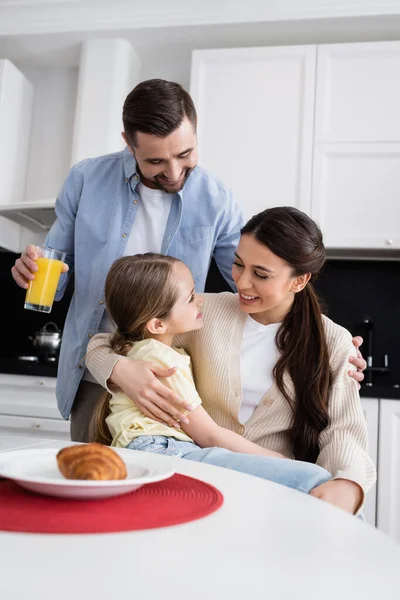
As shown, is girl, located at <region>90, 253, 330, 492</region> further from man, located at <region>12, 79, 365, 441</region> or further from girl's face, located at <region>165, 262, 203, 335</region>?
man, located at <region>12, 79, 365, 441</region>

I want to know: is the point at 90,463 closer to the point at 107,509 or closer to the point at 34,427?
the point at 107,509

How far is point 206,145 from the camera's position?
3.45 m

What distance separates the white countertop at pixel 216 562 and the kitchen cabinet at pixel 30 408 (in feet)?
8.34

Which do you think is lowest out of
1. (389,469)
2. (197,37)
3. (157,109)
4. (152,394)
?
(389,469)

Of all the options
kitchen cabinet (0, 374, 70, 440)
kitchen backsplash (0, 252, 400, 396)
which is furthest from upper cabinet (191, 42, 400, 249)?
kitchen cabinet (0, 374, 70, 440)

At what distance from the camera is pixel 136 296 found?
65.4 inches

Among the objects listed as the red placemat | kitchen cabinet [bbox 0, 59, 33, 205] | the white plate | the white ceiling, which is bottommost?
the red placemat

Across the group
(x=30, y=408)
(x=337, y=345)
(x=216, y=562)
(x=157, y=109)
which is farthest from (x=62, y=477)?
(x=30, y=408)

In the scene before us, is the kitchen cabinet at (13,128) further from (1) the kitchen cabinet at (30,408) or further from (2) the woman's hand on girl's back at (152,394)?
(2) the woman's hand on girl's back at (152,394)

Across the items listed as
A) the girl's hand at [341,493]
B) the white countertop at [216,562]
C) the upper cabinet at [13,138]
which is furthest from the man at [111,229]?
the upper cabinet at [13,138]

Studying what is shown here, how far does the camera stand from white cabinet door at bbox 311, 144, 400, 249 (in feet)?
10.7

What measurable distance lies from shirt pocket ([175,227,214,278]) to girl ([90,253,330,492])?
0.15 metres

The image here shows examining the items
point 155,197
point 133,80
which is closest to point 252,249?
point 155,197

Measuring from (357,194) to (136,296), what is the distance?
1.94 meters
